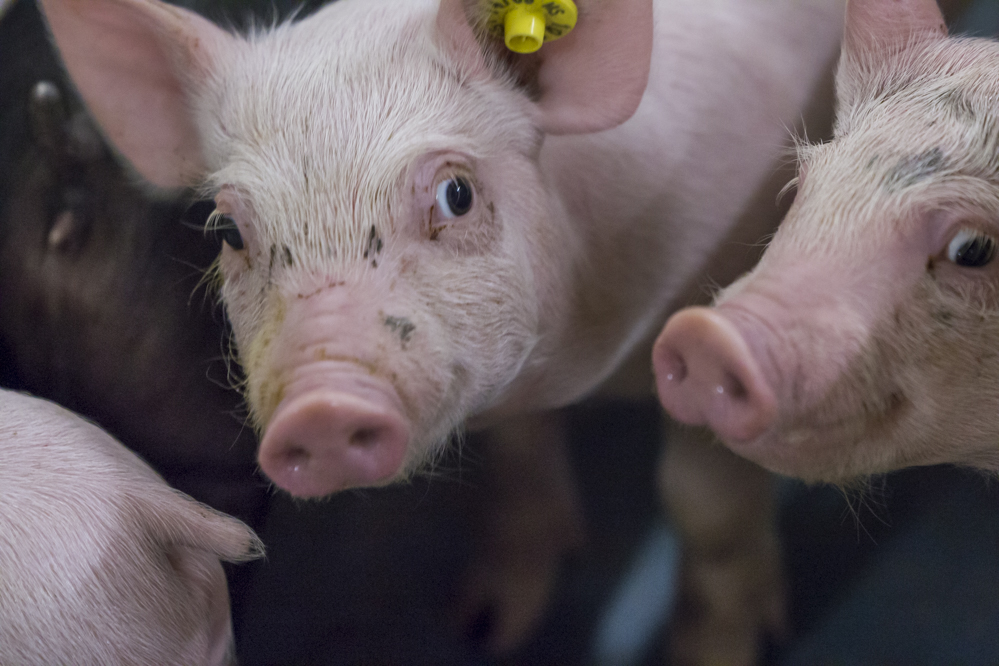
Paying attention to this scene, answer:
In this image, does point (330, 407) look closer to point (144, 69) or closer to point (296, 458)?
point (296, 458)

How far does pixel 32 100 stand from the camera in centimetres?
138

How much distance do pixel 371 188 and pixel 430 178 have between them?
0.25 ft

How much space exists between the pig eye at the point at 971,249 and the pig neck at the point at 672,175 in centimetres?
45

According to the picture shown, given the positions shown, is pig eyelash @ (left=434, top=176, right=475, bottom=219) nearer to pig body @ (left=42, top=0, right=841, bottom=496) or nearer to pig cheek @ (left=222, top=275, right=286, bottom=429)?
pig body @ (left=42, top=0, right=841, bottom=496)

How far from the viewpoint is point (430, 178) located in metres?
0.86

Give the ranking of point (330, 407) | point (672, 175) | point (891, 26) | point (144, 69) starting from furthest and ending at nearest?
point (672, 175) → point (144, 69) → point (891, 26) → point (330, 407)

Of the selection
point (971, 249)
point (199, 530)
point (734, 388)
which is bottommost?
point (199, 530)

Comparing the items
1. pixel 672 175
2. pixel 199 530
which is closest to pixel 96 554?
pixel 199 530

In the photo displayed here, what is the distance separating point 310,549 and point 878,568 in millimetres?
1040

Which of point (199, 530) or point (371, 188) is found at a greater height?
point (371, 188)

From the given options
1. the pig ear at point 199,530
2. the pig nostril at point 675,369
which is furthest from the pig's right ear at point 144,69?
the pig nostril at point 675,369

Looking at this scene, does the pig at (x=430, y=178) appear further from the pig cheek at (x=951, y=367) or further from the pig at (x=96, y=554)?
the pig cheek at (x=951, y=367)

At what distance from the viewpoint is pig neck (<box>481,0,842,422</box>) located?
113 cm

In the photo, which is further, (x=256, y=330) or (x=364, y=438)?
(x=256, y=330)
